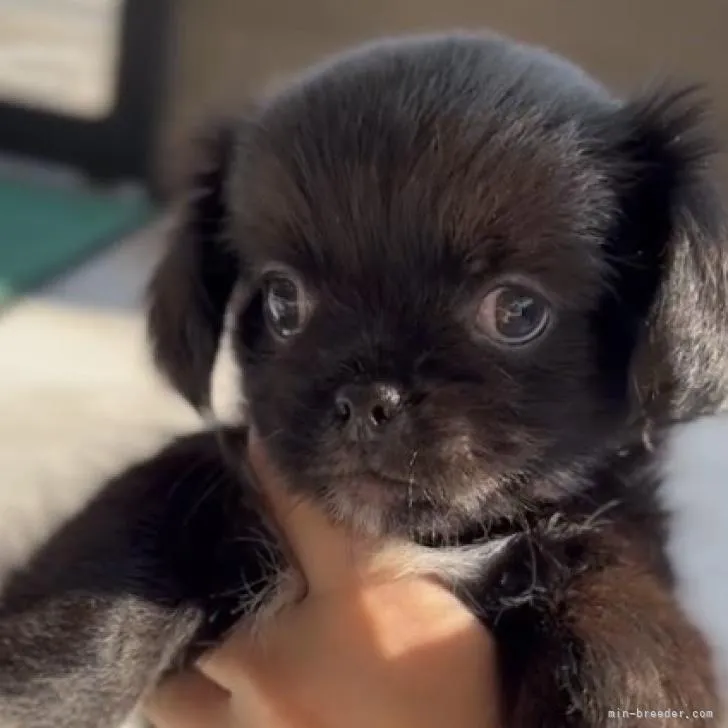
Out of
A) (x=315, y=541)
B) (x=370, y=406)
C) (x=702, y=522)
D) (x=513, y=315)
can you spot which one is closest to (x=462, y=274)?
(x=513, y=315)

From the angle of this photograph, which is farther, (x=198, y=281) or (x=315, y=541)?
(x=198, y=281)

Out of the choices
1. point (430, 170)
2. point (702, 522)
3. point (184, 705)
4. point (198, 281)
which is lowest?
point (702, 522)

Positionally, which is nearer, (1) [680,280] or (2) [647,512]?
(1) [680,280]

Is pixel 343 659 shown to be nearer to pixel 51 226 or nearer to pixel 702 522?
pixel 702 522

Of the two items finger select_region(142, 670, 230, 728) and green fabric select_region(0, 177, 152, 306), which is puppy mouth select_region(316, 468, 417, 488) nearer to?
finger select_region(142, 670, 230, 728)

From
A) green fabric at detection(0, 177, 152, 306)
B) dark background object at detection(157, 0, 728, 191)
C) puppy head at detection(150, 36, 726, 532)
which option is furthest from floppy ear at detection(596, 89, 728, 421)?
green fabric at detection(0, 177, 152, 306)

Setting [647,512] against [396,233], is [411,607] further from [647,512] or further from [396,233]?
[396,233]

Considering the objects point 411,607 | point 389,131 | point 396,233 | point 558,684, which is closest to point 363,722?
point 411,607
